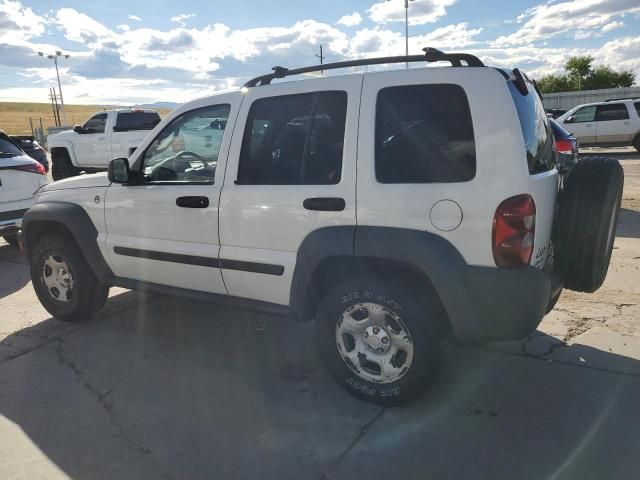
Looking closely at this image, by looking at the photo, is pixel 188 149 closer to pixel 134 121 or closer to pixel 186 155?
pixel 186 155

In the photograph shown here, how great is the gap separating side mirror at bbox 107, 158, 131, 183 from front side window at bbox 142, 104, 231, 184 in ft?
0.46

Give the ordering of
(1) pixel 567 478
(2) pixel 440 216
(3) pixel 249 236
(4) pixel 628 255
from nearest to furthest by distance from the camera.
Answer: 1. (1) pixel 567 478
2. (2) pixel 440 216
3. (3) pixel 249 236
4. (4) pixel 628 255

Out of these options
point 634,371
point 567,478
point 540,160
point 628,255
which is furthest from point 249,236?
point 628,255

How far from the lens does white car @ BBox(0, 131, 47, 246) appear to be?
6.64m

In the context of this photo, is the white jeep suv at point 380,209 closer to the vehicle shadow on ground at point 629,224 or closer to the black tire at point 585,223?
the black tire at point 585,223

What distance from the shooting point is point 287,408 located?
3.11 m

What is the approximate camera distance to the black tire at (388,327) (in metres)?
2.87

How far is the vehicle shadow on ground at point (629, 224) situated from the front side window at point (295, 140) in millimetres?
5338

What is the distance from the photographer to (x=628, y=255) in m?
5.99

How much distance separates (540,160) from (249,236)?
5.89ft

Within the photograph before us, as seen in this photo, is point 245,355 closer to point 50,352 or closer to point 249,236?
point 249,236

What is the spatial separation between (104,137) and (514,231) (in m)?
13.7

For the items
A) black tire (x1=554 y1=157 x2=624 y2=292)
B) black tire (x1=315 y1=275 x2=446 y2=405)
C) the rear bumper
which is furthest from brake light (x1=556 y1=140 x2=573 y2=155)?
black tire (x1=315 y1=275 x2=446 y2=405)

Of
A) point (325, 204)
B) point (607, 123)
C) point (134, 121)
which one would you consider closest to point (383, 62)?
point (325, 204)
